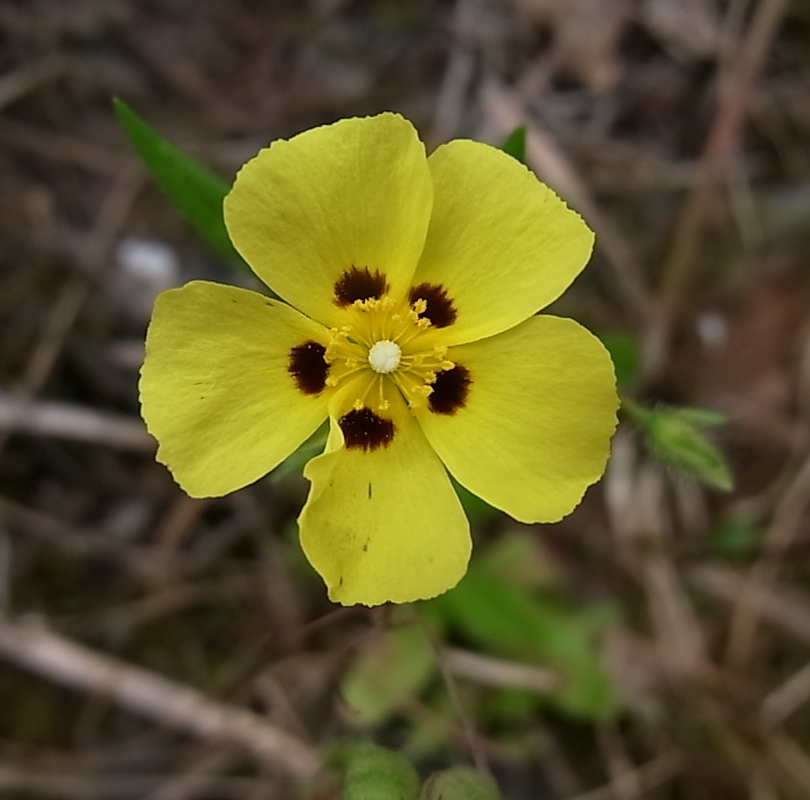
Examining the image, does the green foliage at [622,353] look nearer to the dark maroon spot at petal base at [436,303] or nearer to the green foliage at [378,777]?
the dark maroon spot at petal base at [436,303]

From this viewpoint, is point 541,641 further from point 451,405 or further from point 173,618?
point 451,405

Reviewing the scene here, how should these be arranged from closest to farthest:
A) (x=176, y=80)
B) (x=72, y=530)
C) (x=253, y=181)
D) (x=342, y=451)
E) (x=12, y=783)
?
(x=253, y=181) → (x=342, y=451) → (x=12, y=783) → (x=72, y=530) → (x=176, y=80)

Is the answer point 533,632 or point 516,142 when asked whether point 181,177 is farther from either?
point 533,632

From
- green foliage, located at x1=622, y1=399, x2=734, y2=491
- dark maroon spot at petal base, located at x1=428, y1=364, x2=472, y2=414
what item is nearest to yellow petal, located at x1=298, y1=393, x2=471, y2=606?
dark maroon spot at petal base, located at x1=428, y1=364, x2=472, y2=414

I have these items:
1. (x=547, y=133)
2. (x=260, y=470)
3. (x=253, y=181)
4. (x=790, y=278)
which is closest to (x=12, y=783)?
(x=260, y=470)

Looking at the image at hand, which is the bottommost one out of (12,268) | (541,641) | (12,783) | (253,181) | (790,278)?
(12,783)

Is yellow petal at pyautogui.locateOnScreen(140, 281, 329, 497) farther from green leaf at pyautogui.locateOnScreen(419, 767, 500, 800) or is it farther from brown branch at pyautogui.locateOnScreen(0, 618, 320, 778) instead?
brown branch at pyautogui.locateOnScreen(0, 618, 320, 778)

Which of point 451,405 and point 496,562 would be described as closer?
point 451,405
